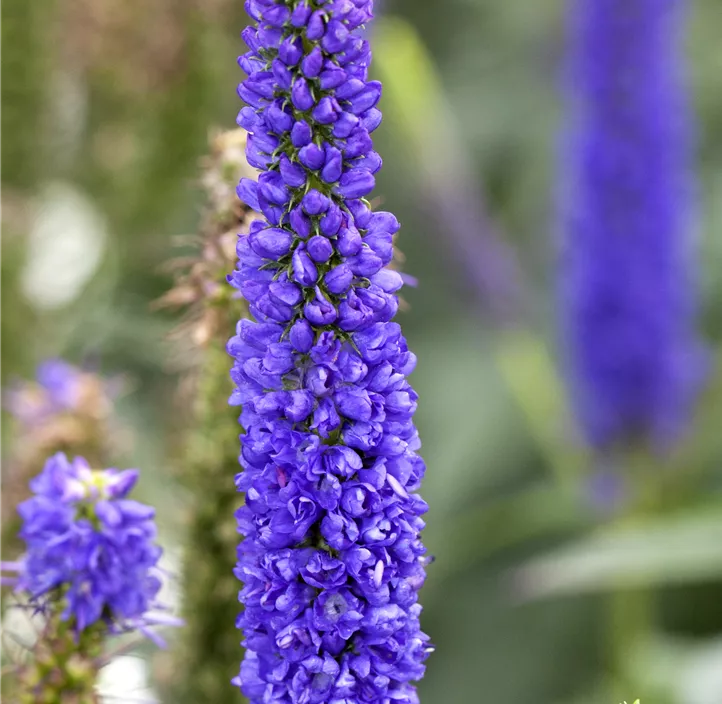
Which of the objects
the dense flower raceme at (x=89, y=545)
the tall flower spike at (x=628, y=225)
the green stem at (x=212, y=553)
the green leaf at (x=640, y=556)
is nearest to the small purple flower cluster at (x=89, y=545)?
the dense flower raceme at (x=89, y=545)

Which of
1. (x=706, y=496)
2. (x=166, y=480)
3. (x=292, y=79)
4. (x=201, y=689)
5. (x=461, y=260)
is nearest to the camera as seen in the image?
(x=292, y=79)

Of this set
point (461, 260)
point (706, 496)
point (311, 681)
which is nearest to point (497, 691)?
point (706, 496)

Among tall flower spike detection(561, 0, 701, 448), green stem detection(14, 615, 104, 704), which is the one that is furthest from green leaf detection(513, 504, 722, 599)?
green stem detection(14, 615, 104, 704)

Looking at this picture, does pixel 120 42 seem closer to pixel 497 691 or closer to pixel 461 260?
pixel 461 260

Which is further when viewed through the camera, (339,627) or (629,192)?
(629,192)

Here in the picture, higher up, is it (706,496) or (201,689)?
(706,496)

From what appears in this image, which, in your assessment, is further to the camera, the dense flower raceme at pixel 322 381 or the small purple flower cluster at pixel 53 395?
the small purple flower cluster at pixel 53 395

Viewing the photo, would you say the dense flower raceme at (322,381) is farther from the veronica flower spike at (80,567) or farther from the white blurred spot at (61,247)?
the white blurred spot at (61,247)

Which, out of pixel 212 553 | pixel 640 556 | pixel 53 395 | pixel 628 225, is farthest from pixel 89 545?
pixel 628 225
